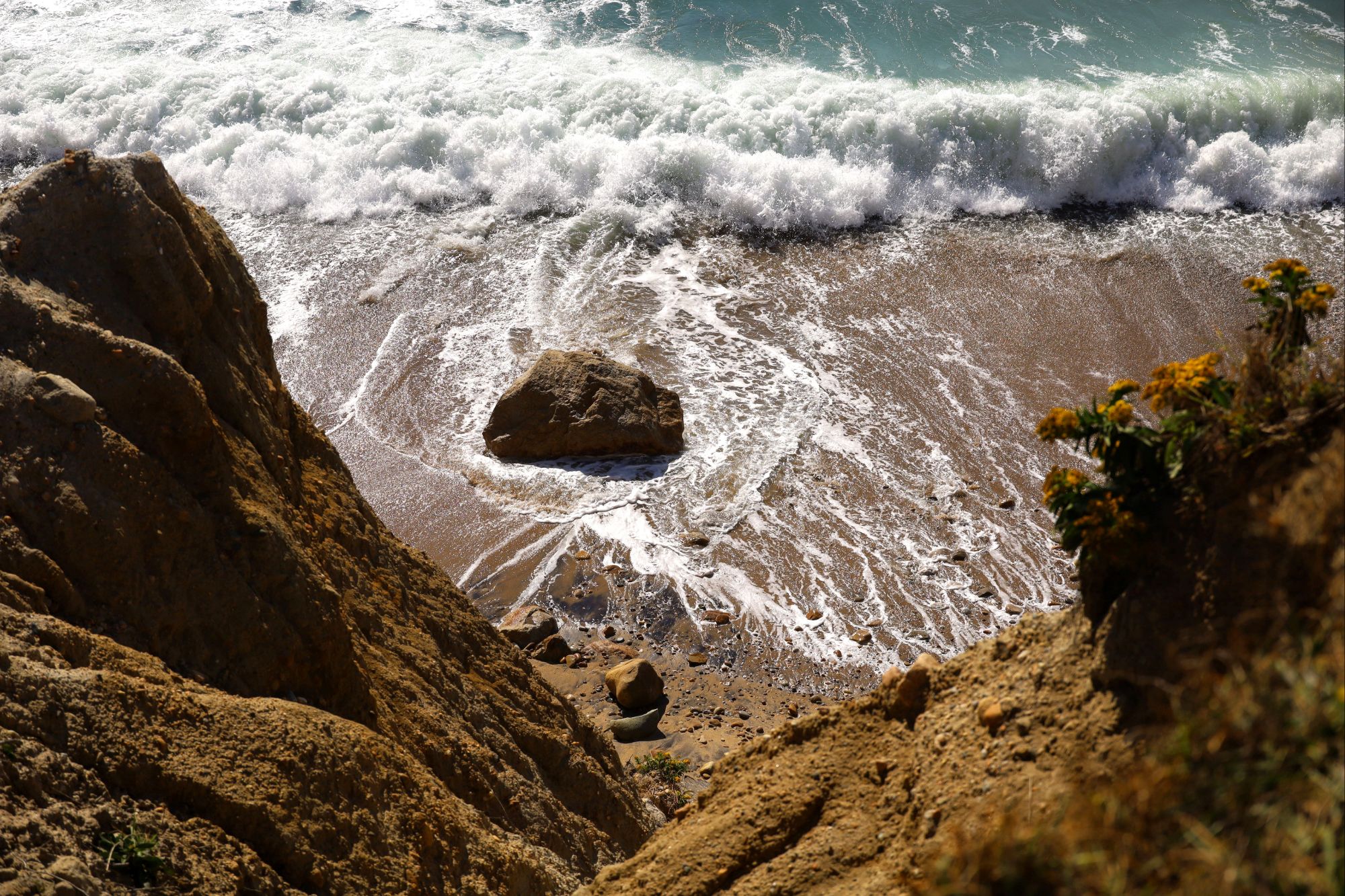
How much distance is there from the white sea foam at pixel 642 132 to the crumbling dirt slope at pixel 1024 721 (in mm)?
12991

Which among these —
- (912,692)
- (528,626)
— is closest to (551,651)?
(528,626)

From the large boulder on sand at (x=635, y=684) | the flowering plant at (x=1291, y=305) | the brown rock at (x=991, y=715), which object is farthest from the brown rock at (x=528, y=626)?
the flowering plant at (x=1291, y=305)

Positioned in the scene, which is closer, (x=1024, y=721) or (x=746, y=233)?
Answer: (x=1024, y=721)

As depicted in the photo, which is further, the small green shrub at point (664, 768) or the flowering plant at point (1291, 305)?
the small green shrub at point (664, 768)

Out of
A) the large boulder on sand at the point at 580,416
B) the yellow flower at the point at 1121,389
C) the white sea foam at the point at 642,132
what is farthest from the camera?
the white sea foam at the point at 642,132

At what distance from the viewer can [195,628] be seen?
372 cm

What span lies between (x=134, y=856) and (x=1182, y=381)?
319cm

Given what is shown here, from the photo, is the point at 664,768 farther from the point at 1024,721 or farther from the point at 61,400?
the point at 61,400

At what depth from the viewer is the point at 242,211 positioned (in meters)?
16.7

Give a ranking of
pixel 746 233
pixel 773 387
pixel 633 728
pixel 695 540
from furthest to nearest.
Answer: pixel 746 233 → pixel 773 387 → pixel 695 540 → pixel 633 728

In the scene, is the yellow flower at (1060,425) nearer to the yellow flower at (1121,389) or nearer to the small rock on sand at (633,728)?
the yellow flower at (1121,389)

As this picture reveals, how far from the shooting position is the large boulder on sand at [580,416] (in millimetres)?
10812

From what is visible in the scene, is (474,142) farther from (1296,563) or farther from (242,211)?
(1296,563)

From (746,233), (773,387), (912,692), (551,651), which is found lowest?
(551,651)
